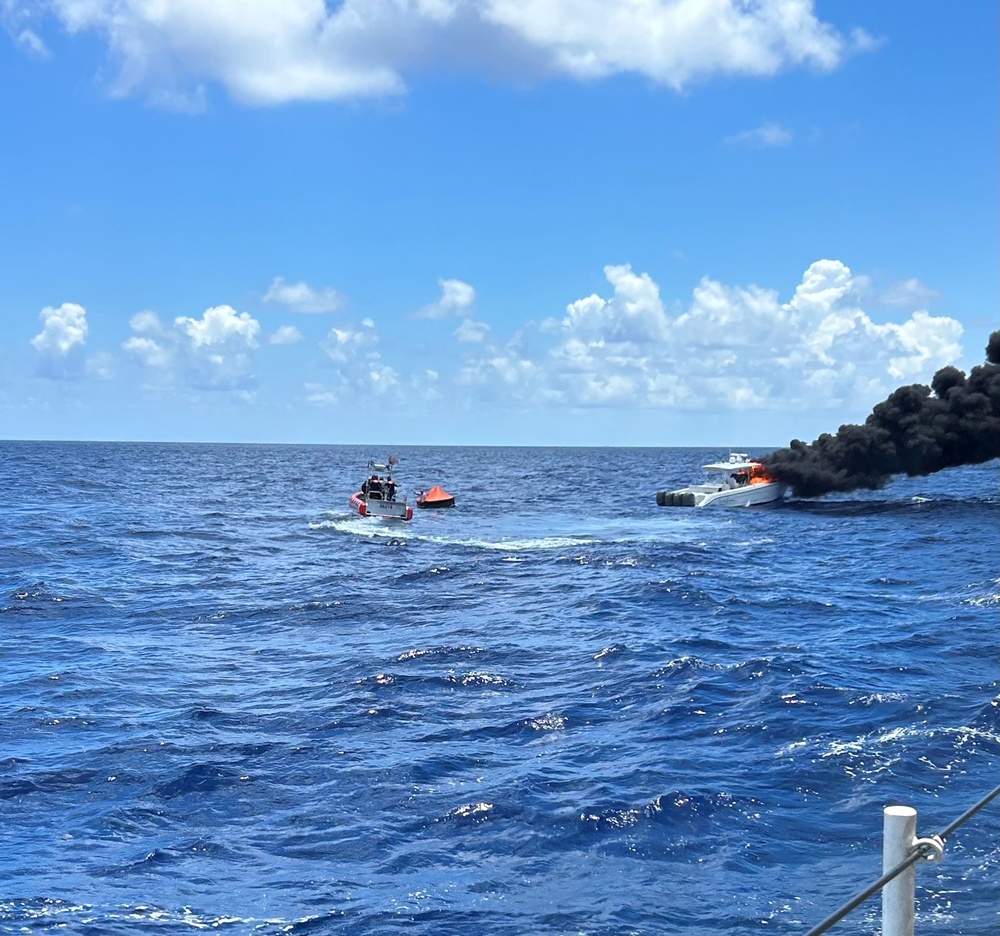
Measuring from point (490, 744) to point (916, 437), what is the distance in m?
52.3

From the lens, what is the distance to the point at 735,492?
63.7 m

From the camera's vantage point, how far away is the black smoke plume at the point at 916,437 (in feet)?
200

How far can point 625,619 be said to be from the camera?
85.8 feet

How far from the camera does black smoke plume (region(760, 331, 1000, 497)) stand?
6103 centimetres

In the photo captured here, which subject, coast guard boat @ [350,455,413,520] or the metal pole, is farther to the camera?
coast guard boat @ [350,455,413,520]

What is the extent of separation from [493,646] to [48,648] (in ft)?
33.4

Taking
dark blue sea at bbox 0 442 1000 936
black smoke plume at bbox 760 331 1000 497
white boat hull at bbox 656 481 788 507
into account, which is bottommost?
dark blue sea at bbox 0 442 1000 936

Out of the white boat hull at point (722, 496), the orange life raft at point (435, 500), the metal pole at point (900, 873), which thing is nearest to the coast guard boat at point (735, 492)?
the white boat hull at point (722, 496)

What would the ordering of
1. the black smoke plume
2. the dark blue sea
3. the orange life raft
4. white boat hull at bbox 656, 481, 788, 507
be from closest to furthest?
the dark blue sea
the black smoke plume
the orange life raft
white boat hull at bbox 656, 481, 788, 507

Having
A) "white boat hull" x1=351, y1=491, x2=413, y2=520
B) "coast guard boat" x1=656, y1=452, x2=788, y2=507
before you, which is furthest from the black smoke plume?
"white boat hull" x1=351, y1=491, x2=413, y2=520

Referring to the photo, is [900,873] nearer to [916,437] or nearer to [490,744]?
[490,744]

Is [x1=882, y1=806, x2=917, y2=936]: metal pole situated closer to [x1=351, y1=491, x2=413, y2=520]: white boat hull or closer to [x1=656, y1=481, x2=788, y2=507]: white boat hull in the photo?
[x1=351, y1=491, x2=413, y2=520]: white boat hull

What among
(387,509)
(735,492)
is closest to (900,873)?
(387,509)

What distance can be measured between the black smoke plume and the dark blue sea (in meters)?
28.7
